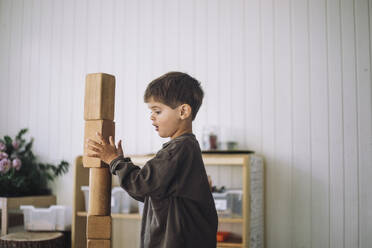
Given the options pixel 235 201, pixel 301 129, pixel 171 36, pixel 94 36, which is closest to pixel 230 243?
pixel 235 201

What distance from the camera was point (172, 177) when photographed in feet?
3.76

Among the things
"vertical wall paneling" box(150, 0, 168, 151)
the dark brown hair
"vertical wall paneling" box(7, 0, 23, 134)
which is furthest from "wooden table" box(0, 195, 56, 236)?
the dark brown hair

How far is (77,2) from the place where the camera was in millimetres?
3395

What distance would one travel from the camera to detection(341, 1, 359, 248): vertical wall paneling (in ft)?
8.62

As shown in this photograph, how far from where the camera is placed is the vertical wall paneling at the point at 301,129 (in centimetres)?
272

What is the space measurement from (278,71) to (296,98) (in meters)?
0.23

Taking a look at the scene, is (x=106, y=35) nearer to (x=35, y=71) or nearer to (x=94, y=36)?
(x=94, y=36)

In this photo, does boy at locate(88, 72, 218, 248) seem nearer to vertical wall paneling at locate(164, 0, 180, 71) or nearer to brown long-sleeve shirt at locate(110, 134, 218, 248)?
brown long-sleeve shirt at locate(110, 134, 218, 248)

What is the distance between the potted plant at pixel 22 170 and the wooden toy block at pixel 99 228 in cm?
210

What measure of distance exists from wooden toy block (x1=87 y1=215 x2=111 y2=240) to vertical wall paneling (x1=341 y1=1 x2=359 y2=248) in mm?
1970

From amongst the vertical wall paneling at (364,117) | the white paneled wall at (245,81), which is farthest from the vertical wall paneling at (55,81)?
the vertical wall paneling at (364,117)

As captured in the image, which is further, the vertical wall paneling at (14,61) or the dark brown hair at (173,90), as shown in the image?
the vertical wall paneling at (14,61)

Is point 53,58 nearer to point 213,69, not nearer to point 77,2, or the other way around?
point 77,2

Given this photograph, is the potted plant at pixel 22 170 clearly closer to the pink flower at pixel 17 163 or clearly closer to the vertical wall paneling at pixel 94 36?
the pink flower at pixel 17 163
